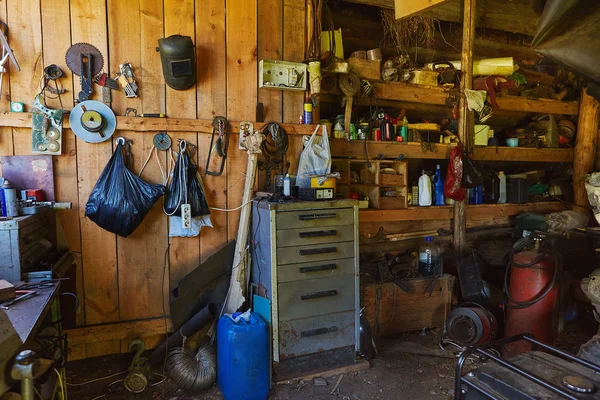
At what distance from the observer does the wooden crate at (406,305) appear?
2.99m

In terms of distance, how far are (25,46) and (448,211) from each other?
11.2 ft

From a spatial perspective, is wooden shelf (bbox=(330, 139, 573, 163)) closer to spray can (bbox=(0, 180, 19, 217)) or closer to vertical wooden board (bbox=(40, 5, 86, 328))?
vertical wooden board (bbox=(40, 5, 86, 328))

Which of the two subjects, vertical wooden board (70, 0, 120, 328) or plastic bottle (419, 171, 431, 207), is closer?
vertical wooden board (70, 0, 120, 328)

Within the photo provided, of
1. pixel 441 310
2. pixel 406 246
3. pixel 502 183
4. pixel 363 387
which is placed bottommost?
pixel 363 387

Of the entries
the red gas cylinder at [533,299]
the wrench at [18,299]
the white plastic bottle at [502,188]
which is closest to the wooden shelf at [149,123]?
the wrench at [18,299]

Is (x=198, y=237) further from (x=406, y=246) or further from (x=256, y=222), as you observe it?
(x=406, y=246)

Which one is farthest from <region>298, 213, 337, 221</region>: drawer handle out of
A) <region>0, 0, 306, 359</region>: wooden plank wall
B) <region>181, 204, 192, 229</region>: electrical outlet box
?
<region>181, 204, 192, 229</region>: electrical outlet box

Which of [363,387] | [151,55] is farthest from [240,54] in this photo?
[363,387]

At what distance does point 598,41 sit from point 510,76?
2.95 meters

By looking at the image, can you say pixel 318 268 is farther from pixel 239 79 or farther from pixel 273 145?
pixel 239 79

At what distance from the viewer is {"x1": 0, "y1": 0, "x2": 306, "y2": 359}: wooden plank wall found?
2312 millimetres

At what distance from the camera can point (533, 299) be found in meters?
2.74

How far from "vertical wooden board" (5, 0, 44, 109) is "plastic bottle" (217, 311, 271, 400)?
1.78 meters

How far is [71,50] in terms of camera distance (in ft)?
7.72
